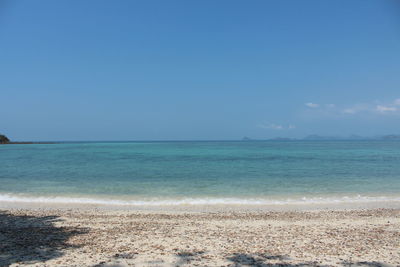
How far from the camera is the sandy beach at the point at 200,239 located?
608cm

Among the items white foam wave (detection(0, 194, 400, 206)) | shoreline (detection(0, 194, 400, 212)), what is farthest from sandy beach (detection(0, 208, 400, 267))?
white foam wave (detection(0, 194, 400, 206))

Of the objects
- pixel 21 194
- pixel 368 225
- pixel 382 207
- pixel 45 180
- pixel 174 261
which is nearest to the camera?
pixel 174 261

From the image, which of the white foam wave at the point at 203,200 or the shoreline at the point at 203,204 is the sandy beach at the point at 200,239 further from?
the white foam wave at the point at 203,200

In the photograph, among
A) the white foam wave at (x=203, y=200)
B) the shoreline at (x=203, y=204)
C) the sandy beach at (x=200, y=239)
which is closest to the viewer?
the sandy beach at (x=200, y=239)

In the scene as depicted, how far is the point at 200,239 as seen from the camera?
25.3 feet

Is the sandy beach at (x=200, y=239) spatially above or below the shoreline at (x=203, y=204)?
above

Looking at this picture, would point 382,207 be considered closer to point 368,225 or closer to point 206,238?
point 368,225

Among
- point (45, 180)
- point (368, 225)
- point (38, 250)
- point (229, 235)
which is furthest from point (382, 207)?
point (45, 180)

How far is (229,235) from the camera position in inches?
321

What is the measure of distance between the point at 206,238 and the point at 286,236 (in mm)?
2444

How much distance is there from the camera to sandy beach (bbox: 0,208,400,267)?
6078 millimetres

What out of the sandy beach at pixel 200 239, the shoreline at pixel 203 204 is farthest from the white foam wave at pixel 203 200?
the sandy beach at pixel 200 239

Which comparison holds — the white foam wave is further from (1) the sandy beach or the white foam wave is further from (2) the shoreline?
(1) the sandy beach

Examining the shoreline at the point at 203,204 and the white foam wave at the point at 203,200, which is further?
the white foam wave at the point at 203,200
